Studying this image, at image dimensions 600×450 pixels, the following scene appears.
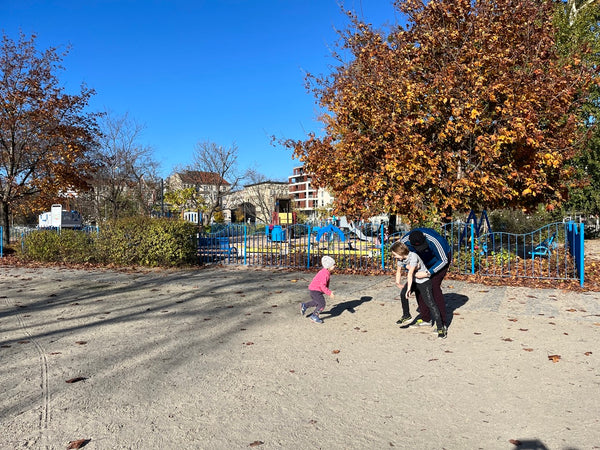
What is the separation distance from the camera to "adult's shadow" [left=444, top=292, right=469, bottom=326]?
689 centimetres

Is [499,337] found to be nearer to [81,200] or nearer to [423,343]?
[423,343]

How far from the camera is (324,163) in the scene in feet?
38.0

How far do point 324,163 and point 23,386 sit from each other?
8814 mm

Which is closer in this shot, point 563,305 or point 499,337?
point 499,337

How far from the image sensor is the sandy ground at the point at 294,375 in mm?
3107

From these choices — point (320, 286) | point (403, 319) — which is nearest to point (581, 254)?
point (403, 319)

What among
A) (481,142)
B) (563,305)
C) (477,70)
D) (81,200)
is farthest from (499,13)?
(81,200)

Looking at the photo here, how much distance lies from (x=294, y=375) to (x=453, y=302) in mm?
4476

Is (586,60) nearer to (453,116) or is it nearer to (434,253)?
(453,116)

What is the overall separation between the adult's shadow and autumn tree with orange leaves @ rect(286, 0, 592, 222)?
2525 mm

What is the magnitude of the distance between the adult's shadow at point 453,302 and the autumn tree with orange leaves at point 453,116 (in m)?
2.53

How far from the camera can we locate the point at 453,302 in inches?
307

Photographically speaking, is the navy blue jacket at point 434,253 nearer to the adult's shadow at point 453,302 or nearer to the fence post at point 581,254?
the adult's shadow at point 453,302

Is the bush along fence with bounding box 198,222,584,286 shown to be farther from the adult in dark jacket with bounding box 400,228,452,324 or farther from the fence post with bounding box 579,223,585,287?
the adult in dark jacket with bounding box 400,228,452,324
